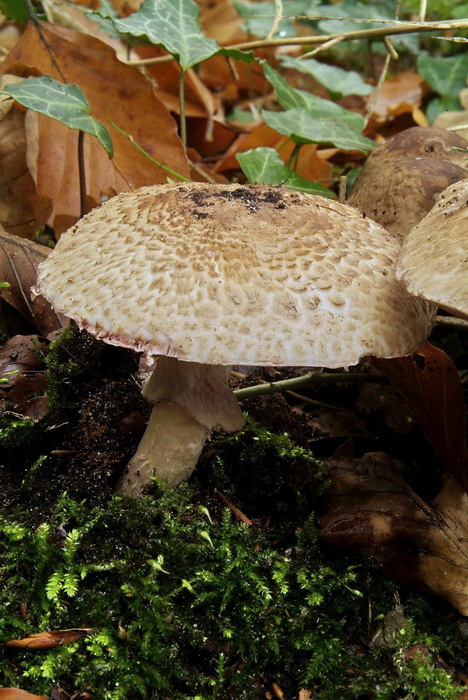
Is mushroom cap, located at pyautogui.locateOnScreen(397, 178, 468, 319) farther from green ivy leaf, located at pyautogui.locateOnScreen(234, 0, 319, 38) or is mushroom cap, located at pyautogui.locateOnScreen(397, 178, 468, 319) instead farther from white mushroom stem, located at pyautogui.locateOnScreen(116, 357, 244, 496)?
green ivy leaf, located at pyautogui.locateOnScreen(234, 0, 319, 38)

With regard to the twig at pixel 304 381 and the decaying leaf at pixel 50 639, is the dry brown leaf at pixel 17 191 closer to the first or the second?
the twig at pixel 304 381

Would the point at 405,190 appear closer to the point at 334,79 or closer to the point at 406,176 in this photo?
the point at 406,176

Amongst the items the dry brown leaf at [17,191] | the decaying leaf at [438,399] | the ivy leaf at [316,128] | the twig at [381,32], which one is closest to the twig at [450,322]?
the decaying leaf at [438,399]

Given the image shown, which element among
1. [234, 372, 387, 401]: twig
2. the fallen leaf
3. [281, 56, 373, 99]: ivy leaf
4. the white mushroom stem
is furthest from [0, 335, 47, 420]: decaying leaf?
the fallen leaf

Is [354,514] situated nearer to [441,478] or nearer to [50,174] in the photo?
[441,478]

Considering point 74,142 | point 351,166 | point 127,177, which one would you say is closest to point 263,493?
point 127,177

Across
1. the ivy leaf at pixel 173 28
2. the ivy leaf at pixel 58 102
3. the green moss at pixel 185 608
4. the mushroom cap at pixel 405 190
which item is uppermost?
the ivy leaf at pixel 173 28
